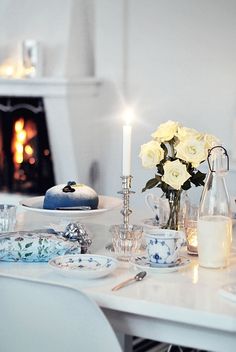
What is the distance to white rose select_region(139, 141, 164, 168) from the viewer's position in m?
1.79

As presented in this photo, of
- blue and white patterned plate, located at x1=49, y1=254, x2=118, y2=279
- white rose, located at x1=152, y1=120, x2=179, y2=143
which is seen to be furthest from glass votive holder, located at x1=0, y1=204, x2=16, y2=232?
white rose, located at x1=152, y1=120, x2=179, y2=143

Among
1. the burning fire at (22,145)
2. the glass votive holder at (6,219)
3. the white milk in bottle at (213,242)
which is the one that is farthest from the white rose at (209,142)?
the burning fire at (22,145)

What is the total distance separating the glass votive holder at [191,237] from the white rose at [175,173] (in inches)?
4.4

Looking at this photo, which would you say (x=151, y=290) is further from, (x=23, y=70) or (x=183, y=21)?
(x=23, y=70)

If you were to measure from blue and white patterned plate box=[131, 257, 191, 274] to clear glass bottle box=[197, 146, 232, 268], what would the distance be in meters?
0.05

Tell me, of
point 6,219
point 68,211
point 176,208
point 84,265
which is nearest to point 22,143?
point 6,219

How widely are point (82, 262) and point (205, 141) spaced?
1.47 feet

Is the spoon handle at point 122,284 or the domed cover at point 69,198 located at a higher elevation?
the domed cover at point 69,198

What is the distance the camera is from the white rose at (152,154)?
70.5 inches

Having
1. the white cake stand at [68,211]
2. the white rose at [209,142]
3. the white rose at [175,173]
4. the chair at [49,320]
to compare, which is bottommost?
the chair at [49,320]

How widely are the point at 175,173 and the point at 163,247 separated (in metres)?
0.23

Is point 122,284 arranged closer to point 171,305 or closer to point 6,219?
point 171,305

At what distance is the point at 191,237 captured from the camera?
179cm

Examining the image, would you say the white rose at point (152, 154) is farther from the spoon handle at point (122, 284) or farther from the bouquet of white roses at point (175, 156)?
the spoon handle at point (122, 284)
